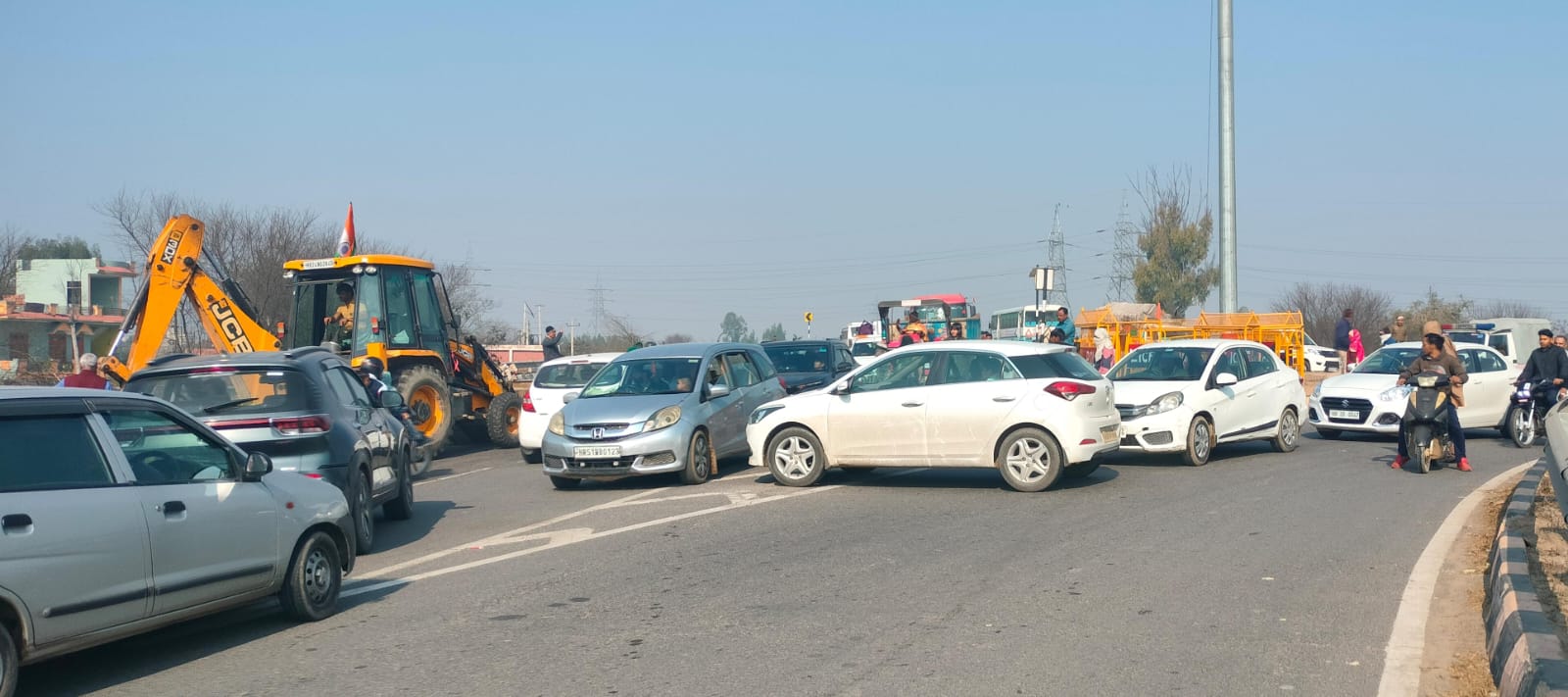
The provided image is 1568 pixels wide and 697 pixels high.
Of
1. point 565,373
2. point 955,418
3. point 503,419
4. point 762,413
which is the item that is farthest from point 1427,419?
point 503,419

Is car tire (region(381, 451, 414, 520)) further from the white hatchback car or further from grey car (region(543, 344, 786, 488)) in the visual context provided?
the white hatchback car

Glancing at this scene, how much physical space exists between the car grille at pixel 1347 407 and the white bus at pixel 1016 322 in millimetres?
25377

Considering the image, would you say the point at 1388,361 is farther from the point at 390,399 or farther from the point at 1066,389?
the point at 390,399

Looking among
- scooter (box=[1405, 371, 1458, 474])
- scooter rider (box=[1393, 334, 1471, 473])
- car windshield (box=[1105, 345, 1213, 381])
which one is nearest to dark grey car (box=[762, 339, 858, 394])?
car windshield (box=[1105, 345, 1213, 381])

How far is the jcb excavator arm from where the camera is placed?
17.4 metres

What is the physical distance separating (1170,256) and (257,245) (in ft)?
130

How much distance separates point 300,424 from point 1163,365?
10892 mm

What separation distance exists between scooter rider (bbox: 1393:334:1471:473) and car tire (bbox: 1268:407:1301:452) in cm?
198

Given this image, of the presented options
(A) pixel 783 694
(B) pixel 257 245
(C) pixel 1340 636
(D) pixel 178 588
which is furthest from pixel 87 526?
(B) pixel 257 245

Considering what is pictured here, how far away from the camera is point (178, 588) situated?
6.87 m

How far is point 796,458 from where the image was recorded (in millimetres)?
14312

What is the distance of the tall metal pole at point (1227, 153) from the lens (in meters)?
25.2

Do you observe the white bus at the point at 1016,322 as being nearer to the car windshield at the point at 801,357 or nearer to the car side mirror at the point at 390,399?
the car windshield at the point at 801,357

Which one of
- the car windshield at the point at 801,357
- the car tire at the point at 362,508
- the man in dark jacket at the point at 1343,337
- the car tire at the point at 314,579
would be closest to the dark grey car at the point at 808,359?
the car windshield at the point at 801,357
